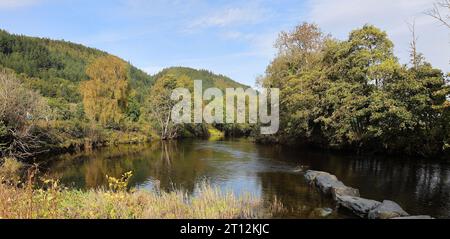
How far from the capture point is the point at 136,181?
23.6 m

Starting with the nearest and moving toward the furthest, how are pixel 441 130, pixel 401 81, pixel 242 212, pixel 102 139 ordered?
pixel 242 212, pixel 441 130, pixel 401 81, pixel 102 139

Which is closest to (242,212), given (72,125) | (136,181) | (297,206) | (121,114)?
(297,206)

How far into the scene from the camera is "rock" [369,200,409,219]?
46.7 ft

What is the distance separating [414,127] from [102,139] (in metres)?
37.0

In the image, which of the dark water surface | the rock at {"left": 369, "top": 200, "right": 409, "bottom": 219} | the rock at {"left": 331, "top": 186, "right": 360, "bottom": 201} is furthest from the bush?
the rock at {"left": 369, "top": 200, "right": 409, "bottom": 219}

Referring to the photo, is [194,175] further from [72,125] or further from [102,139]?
[102,139]

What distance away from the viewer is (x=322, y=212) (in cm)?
1595

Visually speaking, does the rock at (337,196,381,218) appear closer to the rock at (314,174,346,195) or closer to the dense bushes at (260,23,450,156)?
the rock at (314,174,346,195)

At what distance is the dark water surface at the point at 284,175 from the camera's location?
59.0ft

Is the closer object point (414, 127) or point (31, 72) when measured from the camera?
point (414, 127)
